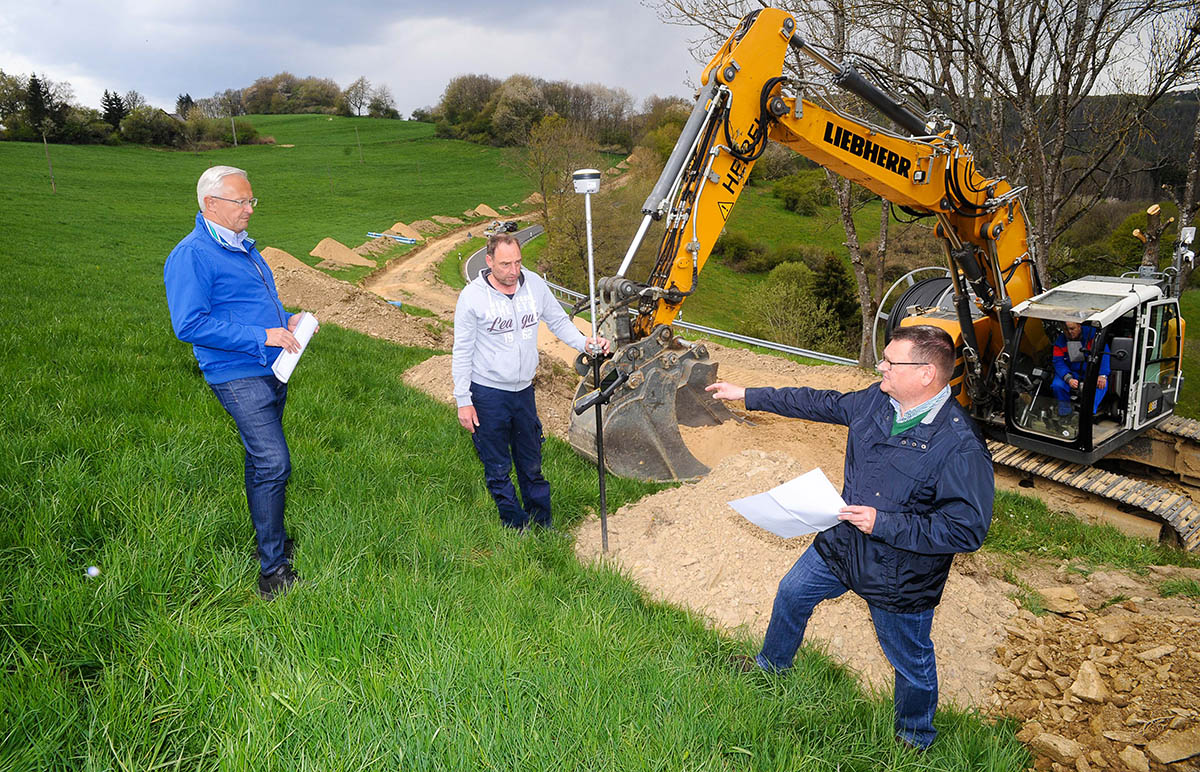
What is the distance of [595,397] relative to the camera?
480 centimetres

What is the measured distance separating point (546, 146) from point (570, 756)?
124 ft

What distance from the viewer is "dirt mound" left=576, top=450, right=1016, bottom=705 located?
13.9ft

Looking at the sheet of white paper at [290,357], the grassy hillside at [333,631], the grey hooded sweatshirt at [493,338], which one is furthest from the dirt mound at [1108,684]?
the sheet of white paper at [290,357]

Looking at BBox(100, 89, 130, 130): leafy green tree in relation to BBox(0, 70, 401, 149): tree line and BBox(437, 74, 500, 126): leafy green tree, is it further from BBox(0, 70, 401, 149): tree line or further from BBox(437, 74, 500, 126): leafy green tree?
BBox(437, 74, 500, 126): leafy green tree

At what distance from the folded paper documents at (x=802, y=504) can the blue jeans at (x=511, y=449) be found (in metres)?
2.16

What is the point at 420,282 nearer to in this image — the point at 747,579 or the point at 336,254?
the point at 336,254

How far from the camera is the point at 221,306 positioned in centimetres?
350

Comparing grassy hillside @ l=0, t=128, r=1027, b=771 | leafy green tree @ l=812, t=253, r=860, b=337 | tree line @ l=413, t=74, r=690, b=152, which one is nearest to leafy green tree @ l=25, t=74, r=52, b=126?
tree line @ l=413, t=74, r=690, b=152

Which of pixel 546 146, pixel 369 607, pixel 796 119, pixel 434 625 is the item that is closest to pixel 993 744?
pixel 434 625

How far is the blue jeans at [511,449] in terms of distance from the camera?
4.71 meters

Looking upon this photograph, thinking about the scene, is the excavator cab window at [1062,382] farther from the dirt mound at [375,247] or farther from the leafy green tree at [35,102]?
the leafy green tree at [35,102]

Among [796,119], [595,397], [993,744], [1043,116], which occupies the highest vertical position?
[1043,116]

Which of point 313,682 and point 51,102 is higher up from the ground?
point 51,102

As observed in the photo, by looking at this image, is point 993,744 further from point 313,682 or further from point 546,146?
point 546,146
